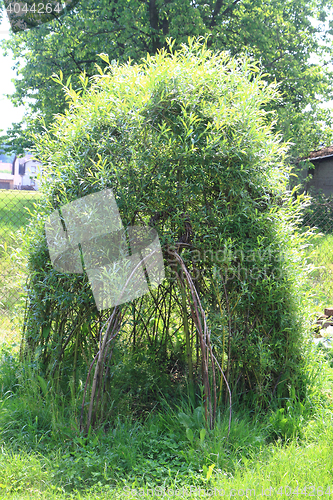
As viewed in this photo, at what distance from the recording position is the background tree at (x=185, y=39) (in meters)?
10.9

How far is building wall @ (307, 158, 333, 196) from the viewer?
16.5 metres


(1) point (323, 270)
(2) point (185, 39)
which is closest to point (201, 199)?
(1) point (323, 270)

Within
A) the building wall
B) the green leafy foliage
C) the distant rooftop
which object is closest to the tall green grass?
the green leafy foliage

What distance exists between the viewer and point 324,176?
16750 mm

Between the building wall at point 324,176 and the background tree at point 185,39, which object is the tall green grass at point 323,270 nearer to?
the background tree at point 185,39

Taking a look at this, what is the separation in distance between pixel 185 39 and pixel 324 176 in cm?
878

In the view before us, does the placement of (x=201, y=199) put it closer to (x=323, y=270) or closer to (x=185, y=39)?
(x=323, y=270)

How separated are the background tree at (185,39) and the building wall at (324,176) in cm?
231

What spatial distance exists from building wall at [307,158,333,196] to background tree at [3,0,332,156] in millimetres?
2310

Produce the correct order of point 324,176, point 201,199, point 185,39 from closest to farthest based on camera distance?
point 201,199 → point 185,39 → point 324,176

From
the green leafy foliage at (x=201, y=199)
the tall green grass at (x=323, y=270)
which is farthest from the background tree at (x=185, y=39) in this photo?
the green leafy foliage at (x=201, y=199)

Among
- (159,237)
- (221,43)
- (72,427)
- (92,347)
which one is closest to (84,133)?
(159,237)

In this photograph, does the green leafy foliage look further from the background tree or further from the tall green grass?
the background tree

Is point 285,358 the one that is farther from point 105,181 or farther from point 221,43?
point 221,43
